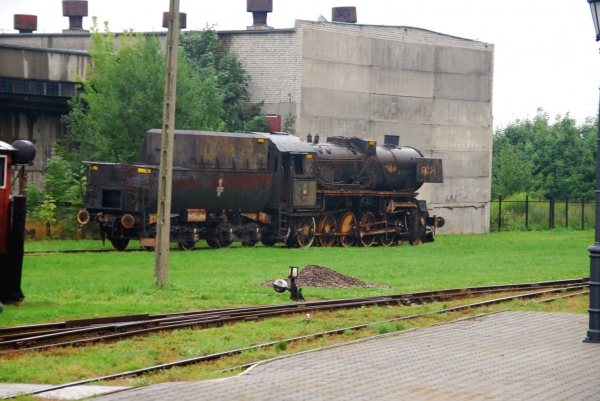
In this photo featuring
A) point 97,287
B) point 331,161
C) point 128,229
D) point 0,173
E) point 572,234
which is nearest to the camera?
point 0,173

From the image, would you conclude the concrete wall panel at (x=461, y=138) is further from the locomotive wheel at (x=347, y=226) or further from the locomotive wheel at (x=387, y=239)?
the locomotive wheel at (x=347, y=226)

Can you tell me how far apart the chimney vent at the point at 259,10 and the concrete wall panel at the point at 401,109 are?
8.27 metres

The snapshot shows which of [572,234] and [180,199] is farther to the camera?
[572,234]

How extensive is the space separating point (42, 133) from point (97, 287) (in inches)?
965

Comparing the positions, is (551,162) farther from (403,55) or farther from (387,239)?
(387,239)

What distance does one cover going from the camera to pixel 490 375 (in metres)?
10.2

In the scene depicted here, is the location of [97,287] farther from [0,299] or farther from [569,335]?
[569,335]

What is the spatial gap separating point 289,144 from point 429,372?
77.1 ft

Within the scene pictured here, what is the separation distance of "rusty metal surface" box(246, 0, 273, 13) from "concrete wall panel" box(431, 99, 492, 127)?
34.0ft

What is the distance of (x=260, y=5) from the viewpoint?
49.6m

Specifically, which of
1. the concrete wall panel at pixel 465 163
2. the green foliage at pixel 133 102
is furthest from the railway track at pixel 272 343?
the concrete wall panel at pixel 465 163

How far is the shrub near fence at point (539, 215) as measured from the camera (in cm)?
5178

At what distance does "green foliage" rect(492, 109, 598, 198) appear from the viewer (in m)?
63.8

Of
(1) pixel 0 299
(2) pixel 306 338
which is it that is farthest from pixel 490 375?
(1) pixel 0 299
